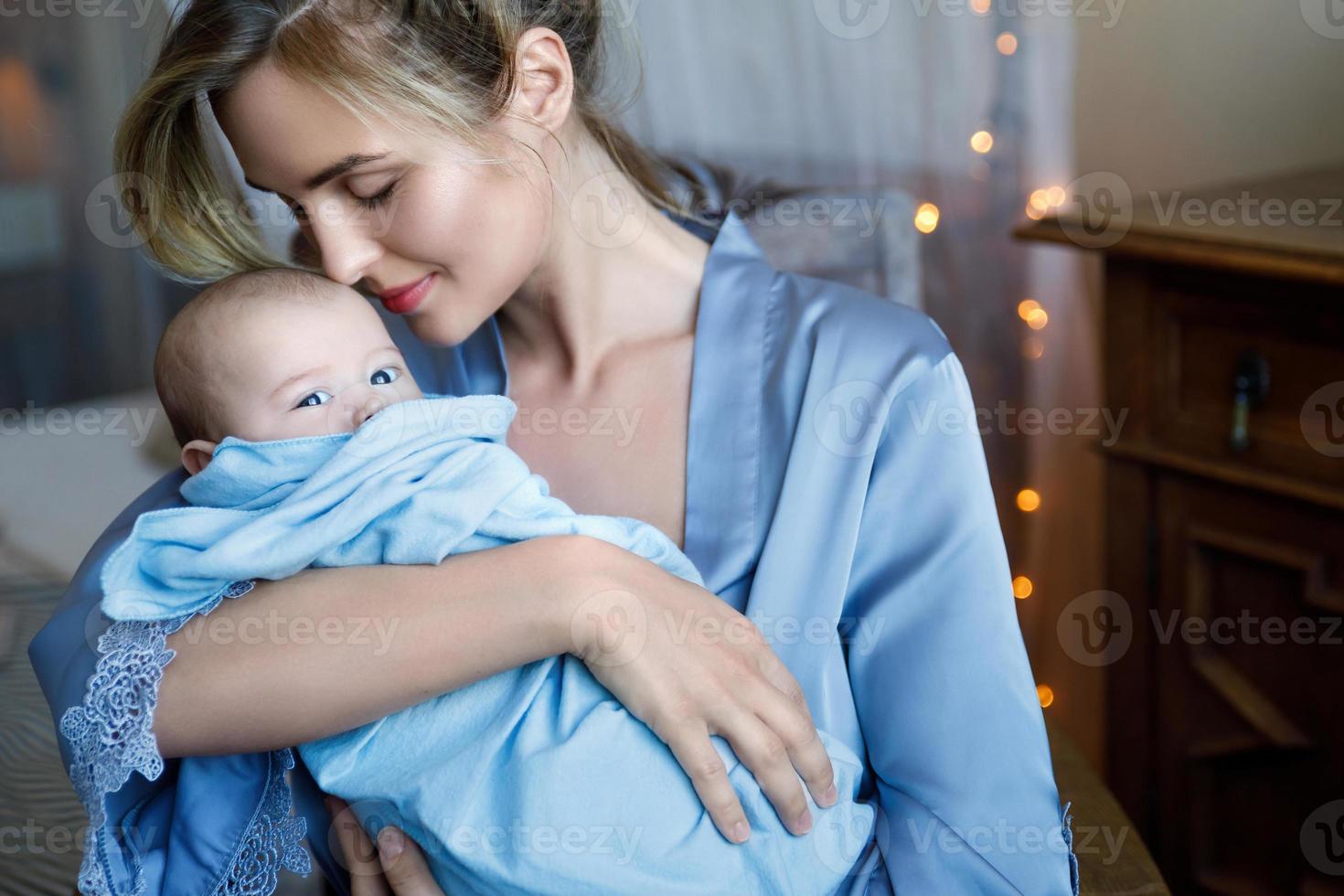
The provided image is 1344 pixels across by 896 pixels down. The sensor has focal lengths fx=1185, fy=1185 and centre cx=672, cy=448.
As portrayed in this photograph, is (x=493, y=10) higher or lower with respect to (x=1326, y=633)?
higher

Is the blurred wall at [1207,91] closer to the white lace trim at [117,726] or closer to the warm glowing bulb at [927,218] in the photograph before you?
the warm glowing bulb at [927,218]

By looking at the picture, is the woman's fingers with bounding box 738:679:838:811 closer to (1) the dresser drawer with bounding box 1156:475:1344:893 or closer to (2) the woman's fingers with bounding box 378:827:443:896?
(2) the woman's fingers with bounding box 378:827:443:896

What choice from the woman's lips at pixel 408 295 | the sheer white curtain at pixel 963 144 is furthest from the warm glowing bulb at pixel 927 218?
the woman's lips at pixel 408 295

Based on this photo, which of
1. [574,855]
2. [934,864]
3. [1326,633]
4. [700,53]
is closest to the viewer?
[574,855]

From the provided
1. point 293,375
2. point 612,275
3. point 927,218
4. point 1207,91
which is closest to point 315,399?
point 293,375

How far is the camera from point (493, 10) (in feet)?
3.43

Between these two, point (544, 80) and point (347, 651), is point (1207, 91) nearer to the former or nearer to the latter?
point (544, 80)

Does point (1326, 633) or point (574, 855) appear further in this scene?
point (1326, 633)

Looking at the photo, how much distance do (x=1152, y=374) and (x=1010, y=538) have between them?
34.7 inches

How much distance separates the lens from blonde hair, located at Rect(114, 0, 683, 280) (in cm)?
98

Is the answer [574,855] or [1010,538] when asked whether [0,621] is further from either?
[1010,538]

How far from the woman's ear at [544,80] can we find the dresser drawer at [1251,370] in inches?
32.0

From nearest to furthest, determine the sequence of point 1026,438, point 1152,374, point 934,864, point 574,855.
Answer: point 574,855 → point 934,864 → point 1152,374 → point 1026,438

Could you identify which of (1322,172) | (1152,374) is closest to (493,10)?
(1152,374)
